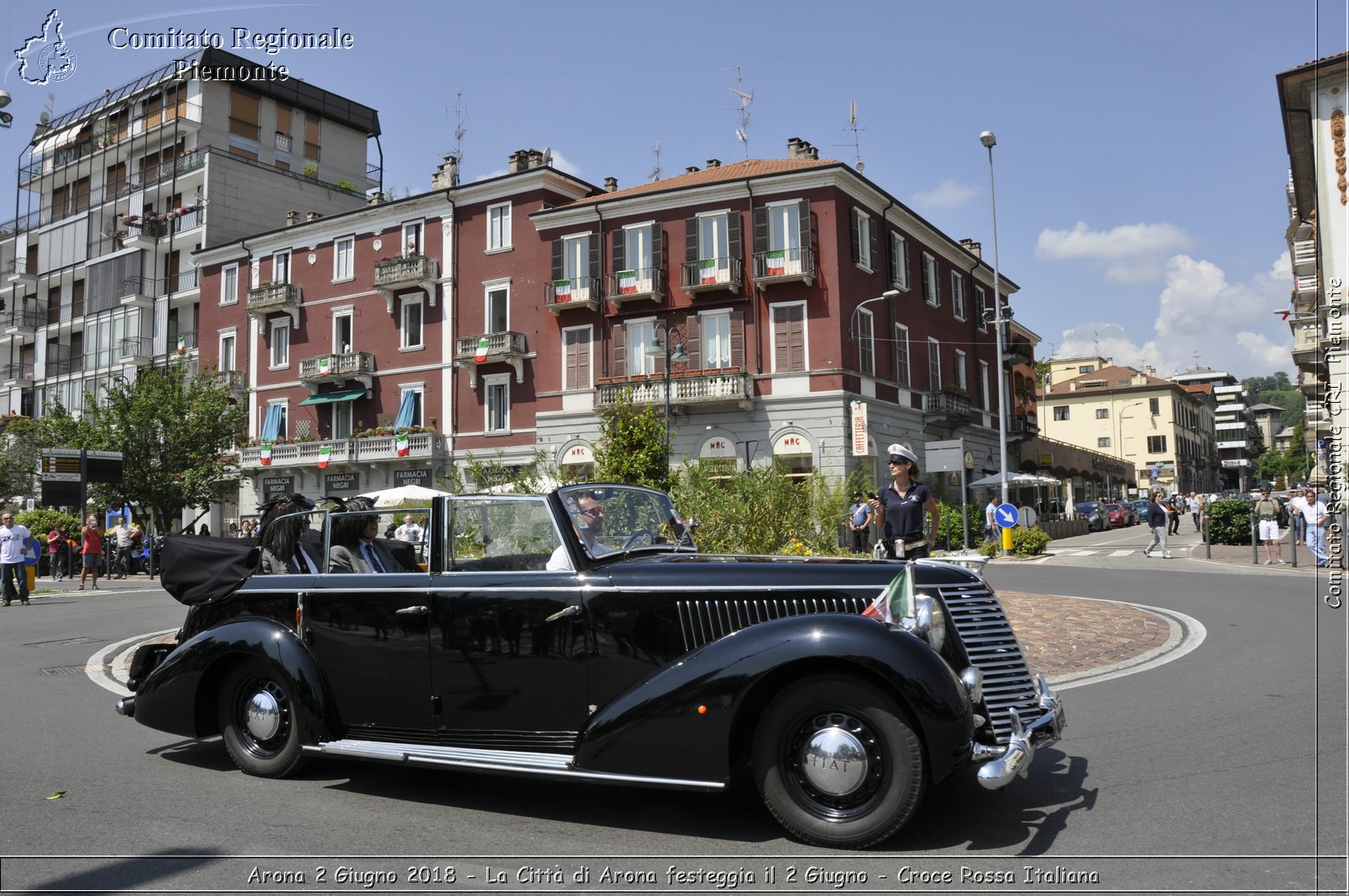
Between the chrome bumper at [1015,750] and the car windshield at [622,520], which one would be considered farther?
the car windshield at [622,520]

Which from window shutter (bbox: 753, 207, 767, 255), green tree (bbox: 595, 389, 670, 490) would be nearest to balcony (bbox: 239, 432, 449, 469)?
window shutter (bbox: 753, 207, 767, 255)

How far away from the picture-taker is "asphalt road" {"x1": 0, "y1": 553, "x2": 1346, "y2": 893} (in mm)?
4000

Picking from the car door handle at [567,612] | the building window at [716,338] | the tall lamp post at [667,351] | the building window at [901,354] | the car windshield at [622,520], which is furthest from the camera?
the building window at [901,354]

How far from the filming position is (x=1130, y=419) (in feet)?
289

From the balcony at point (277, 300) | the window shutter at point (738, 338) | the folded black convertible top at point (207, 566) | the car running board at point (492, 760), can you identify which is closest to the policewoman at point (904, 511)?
the car running board at point (492, 760)

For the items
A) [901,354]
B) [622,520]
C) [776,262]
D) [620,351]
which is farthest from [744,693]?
[901,354]

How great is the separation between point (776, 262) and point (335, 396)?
20.8 meters

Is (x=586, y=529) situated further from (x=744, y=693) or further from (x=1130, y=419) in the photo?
(x=1130, y=419)

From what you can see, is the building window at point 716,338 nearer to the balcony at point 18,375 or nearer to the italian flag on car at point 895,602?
the italian flag on car at point 895,602

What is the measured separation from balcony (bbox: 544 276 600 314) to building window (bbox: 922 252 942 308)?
1436 cm

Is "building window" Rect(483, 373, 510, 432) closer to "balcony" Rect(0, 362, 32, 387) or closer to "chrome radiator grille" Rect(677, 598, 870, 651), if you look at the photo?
"chrome radiator grille" Rect(677, 598, 870, 651)

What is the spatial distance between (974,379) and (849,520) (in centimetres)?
2835

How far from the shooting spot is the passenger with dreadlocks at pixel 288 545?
6.01m

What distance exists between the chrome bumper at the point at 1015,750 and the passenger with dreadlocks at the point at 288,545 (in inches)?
157
